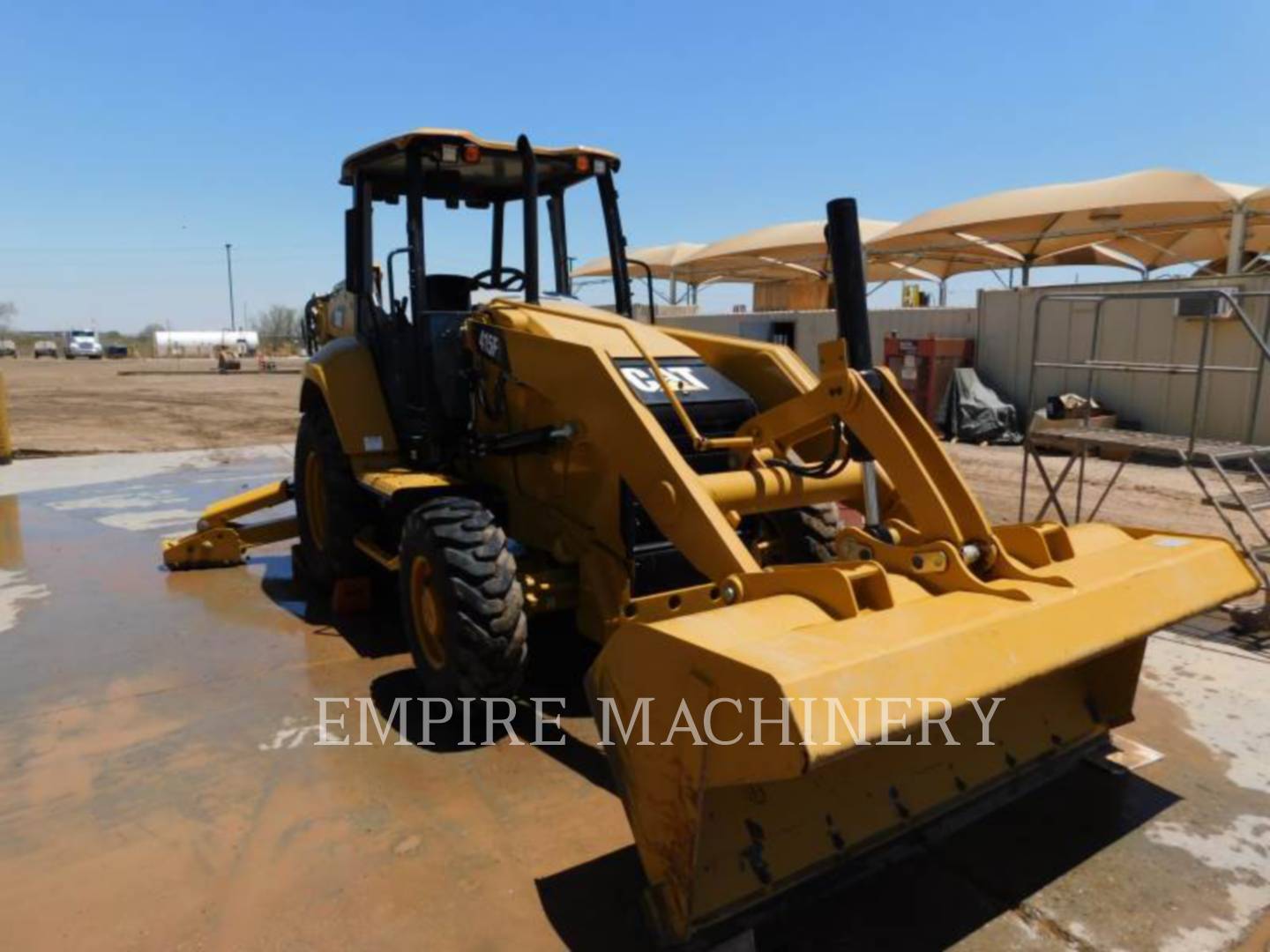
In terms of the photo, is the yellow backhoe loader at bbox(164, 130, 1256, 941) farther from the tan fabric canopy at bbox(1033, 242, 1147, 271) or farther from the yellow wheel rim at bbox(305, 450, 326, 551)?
the tan fabric canopy at bbox(1033, 242, 1147, 271)

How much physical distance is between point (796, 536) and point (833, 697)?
8.09 feet

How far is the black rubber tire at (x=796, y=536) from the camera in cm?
449

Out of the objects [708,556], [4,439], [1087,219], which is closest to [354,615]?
[708,556]

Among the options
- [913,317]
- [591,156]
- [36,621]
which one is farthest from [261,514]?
[913,317]

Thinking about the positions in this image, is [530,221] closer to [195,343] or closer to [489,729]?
[489,729]

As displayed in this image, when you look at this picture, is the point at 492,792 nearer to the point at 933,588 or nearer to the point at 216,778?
the point at 216,778

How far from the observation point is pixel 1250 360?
39.4 feet

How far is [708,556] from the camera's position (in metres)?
3.13

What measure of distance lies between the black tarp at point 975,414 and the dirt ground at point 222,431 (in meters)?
0.43

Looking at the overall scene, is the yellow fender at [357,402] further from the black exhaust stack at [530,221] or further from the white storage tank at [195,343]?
the white storage tank at [195,343]

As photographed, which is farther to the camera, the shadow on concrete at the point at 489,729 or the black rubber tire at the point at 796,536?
the black rubber tire at the point at 796,536

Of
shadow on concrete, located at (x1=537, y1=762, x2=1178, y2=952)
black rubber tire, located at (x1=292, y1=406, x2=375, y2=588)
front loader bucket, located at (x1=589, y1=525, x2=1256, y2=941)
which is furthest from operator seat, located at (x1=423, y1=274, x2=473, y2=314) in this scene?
shadow on concrete, located at (x1=537, y1=762, x2=1178, y2=952)

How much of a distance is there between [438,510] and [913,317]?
14545mm

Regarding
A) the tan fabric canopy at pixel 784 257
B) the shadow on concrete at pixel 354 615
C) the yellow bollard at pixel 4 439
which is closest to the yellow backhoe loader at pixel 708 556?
the shadow on concrete at pixel 354 615
